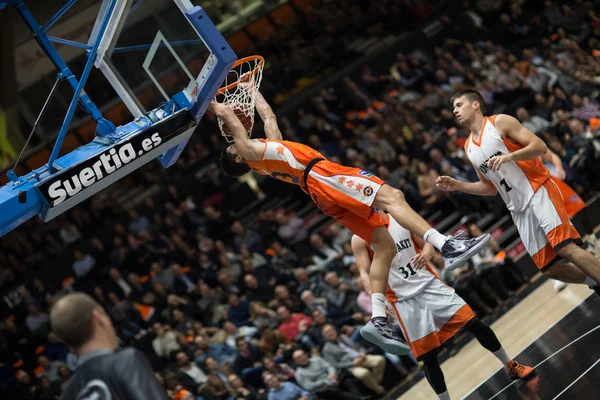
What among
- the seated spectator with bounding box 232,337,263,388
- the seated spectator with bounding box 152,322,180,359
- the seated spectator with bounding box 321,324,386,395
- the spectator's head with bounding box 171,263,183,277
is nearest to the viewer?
the seated spectator with bounding box 321,324,386,395

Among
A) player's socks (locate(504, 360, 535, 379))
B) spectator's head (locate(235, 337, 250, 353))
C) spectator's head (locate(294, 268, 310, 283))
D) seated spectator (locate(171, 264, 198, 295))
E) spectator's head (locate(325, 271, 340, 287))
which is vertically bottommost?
player's socks (locate(504, 360, 535, 379))

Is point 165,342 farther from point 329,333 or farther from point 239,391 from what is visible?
point 329,333

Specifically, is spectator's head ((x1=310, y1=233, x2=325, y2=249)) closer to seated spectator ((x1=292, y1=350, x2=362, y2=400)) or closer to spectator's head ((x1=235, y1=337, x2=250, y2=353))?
spectator's head ((x1=235, y1=337, x2=250, y2=353))

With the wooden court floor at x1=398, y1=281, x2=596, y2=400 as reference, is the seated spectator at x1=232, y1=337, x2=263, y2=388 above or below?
above

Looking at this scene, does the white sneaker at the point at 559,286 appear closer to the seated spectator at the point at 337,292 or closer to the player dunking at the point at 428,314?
the player dunking at the point at 428,314

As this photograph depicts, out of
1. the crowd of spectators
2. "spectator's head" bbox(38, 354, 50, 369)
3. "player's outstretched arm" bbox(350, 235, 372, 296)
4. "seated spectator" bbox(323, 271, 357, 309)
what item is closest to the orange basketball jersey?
"player's outstretched arm" bbox(350, 235, 372, 296)

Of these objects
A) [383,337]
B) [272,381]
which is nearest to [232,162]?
[383,337]

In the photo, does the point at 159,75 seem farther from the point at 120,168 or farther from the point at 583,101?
the point at 583,101

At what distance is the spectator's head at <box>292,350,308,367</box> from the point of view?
9.19 meters

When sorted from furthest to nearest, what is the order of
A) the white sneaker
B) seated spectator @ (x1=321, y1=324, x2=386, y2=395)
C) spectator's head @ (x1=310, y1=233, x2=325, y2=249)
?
spectator's head @ (x1=310, y1=233, x2=325, y2=249) < seated spectator @ (x1=321, y1=324, x2=386, y2=395) < the white sneaker

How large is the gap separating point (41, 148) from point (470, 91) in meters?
8.28

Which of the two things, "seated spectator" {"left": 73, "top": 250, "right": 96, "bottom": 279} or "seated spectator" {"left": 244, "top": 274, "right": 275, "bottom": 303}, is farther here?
"seated spectator" {"left": 73, "top": 250, "right": 96, "bottom": 279}

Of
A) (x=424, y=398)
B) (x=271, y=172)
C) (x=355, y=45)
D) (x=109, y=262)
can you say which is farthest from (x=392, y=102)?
(x=271, y=172)

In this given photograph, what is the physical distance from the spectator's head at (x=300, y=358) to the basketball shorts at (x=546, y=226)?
11.3 feet
